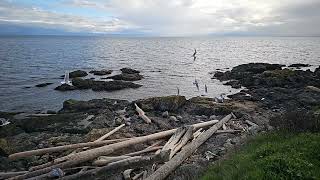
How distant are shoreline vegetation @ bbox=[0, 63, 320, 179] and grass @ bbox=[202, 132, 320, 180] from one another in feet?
0.07

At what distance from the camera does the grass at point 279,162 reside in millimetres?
7254

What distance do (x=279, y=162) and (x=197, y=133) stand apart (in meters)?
6.42

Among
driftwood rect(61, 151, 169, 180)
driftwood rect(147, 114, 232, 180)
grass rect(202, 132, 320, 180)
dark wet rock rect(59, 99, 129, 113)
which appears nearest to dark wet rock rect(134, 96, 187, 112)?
dark wet rock rect(59, 99, 129, 113)

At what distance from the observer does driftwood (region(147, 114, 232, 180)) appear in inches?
368

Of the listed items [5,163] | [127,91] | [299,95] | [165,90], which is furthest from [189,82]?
[5,163]

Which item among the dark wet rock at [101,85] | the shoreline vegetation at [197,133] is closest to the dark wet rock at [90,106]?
the shoreline vegetation at [197,133]

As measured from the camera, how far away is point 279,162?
770cm

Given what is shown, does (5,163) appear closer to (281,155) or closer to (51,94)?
(281,155)

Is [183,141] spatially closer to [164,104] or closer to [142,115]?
[142,115]

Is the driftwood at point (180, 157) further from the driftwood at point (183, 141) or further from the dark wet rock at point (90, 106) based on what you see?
the dark wet rock at point (90, 106)

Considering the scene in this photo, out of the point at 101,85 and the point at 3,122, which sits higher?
the point at 101,85

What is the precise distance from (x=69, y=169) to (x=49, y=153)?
2332 millimetres

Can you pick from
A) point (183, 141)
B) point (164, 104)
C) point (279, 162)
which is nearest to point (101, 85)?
point (164, 104)

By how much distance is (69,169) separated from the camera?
33.6 feet
